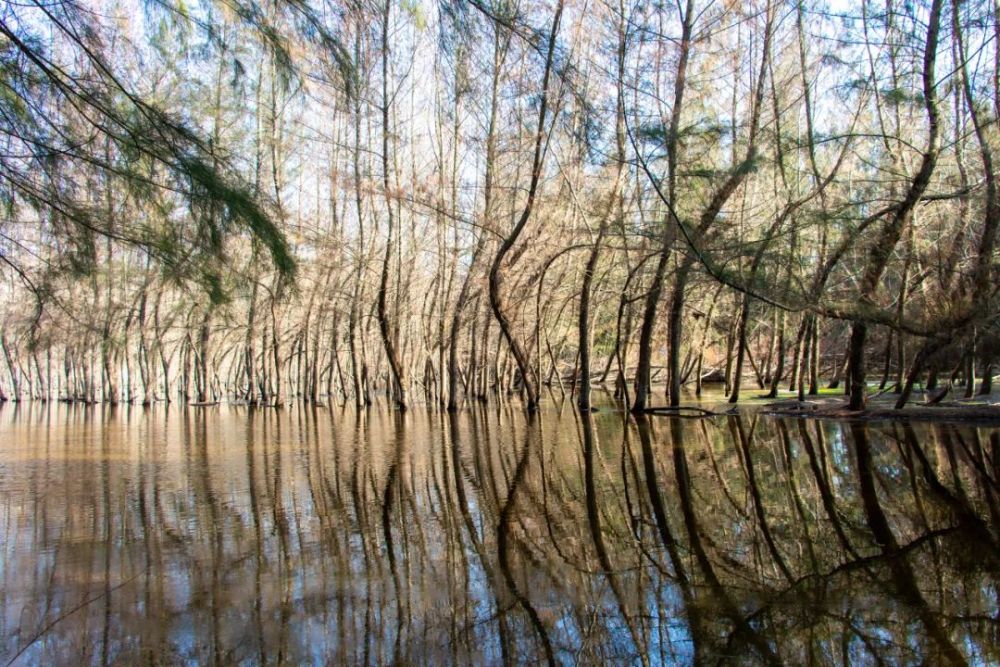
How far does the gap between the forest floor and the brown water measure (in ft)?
10.0

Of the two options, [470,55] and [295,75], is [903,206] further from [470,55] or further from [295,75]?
[295,75]

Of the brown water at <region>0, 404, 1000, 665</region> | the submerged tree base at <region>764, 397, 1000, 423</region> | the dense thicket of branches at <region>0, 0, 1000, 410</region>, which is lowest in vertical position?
the brown water at <region>0, 404, 1000, 665</region>

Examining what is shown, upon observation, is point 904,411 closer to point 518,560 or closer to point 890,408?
point 890,408

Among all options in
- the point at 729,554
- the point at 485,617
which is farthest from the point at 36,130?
the point at 729,554

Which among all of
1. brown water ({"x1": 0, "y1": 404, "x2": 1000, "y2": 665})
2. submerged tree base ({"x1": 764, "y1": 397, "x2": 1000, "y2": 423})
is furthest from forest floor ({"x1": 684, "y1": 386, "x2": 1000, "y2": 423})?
brown water ({"x1": 0, "y1": 404, "x2": 1000, "y2": 665})

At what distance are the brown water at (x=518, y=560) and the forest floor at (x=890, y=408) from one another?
10.0 feet

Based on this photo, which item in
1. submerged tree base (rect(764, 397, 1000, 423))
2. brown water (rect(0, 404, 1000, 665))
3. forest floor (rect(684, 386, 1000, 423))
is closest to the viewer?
brown water (rect(0, 404, 1000, 665))

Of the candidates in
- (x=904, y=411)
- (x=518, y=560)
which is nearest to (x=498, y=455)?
(x=518, y=560)

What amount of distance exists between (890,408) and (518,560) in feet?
36.0

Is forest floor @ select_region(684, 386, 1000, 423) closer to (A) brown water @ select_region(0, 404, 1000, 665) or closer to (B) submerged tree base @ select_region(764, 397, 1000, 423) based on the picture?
(B) submerged tree base @ select_region(764, 397, 1000, 423)

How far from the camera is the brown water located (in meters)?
2.97

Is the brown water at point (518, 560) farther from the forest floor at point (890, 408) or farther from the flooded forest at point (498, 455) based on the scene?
the forest floor at point (890, 408)

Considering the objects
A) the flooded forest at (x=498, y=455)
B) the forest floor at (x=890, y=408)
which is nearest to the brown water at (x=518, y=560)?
the flooded forest at (x=498, y=455)

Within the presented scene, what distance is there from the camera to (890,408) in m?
12.8
